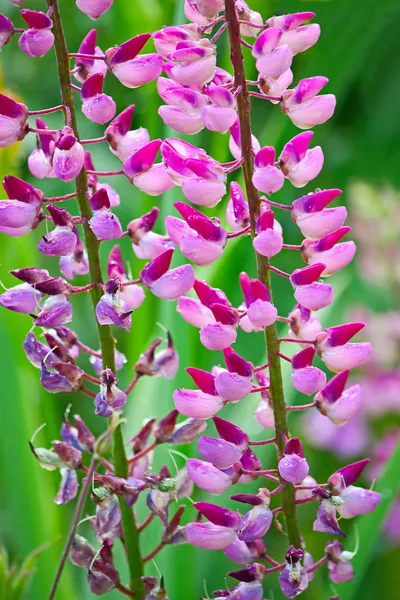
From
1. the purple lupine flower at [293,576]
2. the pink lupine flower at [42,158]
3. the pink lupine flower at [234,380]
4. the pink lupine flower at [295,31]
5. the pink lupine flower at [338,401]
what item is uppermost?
the pink lupine flower at [295,31]

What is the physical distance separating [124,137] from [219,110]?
0.09 m

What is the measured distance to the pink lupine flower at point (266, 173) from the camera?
44 cm

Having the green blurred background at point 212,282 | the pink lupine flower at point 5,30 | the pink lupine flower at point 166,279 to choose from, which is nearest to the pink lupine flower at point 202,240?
the pink lupine flower at point 166,279

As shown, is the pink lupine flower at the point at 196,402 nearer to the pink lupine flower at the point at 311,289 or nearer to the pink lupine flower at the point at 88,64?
the pink lupine flower at the point at 311,289

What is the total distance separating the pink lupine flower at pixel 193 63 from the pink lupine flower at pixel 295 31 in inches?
2.0

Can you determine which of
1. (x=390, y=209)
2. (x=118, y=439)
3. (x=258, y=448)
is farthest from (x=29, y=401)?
(x=390, y=209)

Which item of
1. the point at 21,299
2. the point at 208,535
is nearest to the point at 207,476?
the point at 208,535

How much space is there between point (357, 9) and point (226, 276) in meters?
0.55

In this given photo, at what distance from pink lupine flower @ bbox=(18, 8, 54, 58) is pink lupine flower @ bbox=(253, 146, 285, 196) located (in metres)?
0.12

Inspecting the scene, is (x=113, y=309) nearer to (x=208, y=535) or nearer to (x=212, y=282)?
(x=208, y=535)

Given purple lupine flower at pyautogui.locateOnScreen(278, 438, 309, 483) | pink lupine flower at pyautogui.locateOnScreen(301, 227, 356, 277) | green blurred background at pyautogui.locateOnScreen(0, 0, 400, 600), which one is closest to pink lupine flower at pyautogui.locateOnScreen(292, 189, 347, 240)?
pink lupine flower at pyautogui.locateOnScreen(301, 227, 356, 277)

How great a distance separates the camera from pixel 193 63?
0.44 metres

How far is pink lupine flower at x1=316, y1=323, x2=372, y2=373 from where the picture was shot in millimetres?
477

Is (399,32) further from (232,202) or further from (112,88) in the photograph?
(232,202)
